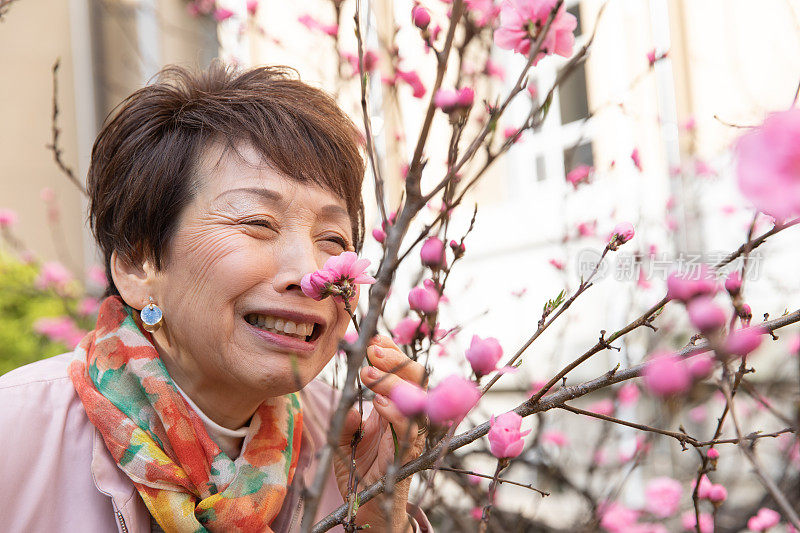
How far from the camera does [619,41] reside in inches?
147

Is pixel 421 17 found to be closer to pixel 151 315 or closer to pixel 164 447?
pixel 151 315

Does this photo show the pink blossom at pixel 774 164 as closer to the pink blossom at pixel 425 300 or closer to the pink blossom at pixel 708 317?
the pink blossom at pixel 708 317

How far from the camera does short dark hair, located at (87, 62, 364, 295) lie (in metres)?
1.48

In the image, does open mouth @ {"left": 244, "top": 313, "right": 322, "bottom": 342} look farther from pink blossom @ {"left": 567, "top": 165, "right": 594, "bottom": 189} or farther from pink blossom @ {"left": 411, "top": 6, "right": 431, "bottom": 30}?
pink blossom @ {"left": 567, "top": 165, "right": 594, "bottom": 189}

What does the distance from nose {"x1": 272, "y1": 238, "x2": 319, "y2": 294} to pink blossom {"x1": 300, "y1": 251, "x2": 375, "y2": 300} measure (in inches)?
13.0

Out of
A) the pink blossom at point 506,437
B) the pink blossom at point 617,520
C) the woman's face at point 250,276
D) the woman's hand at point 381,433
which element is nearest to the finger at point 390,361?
the woman's hand at point 381,433

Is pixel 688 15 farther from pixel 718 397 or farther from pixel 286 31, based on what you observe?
pixel 286 31

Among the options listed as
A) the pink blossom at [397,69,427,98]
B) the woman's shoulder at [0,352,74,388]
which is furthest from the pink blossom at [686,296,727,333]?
→ the pink blossom at [397,69,427,98]

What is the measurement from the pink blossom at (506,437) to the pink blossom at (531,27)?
493mm

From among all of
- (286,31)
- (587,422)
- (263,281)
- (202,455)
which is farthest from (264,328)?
(286,31)

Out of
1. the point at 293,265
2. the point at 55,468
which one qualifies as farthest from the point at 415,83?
the point at 55,468

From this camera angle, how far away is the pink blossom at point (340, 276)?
1.00 metres

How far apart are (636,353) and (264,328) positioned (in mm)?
2878

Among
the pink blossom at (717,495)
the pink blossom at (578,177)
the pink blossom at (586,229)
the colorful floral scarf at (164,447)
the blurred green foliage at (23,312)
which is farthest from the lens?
the blurred green foliage at (23,312)
